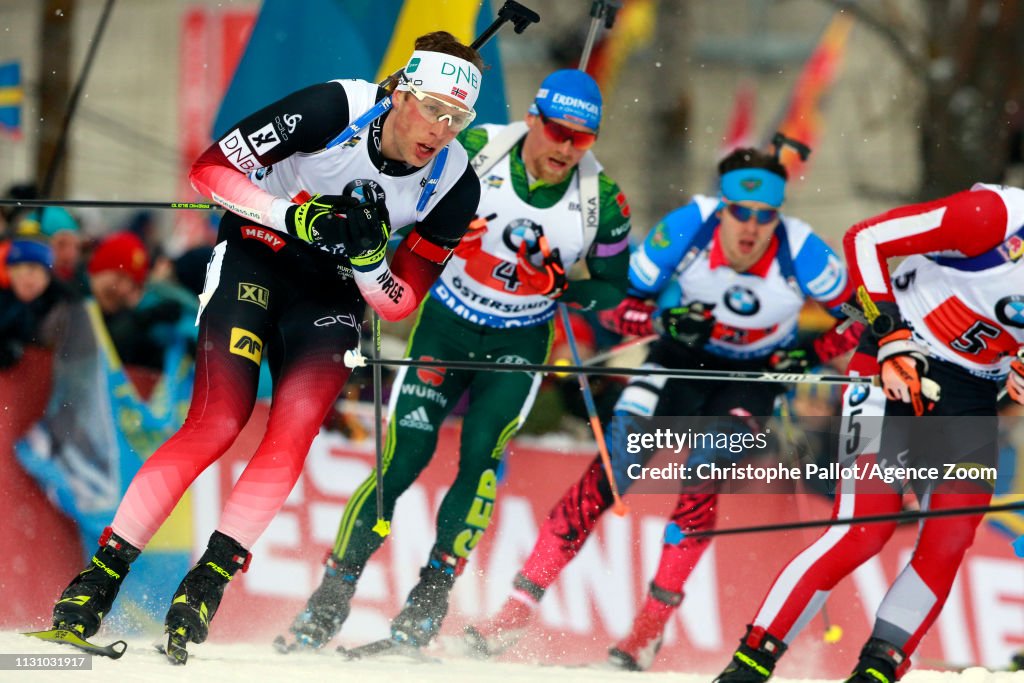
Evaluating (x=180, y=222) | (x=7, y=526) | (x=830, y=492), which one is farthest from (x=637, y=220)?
(x=7, y=526)

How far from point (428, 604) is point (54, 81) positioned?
22.1ft

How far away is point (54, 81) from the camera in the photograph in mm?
10711

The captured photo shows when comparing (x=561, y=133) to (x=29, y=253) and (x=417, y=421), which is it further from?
(x=29, y=253)

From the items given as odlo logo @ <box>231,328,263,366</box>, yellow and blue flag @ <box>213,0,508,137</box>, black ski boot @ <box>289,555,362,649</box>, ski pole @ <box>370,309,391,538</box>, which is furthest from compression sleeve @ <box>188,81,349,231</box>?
yellow and blue flag @ <box>213,0,508,137</box>

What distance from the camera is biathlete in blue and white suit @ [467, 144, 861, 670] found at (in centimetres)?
586

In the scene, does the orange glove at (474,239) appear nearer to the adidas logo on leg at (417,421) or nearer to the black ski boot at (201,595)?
the adidas logo on leg at (417,421)

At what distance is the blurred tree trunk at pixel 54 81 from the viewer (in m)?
10.7

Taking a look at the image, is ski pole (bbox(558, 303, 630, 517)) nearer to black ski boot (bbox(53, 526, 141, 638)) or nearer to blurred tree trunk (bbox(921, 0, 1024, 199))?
black ski boot (bbox(53, 526, 141, 638))

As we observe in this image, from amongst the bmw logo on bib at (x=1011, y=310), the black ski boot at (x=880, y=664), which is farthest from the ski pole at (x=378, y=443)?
the bmw logo on bib at (x=1011, y=310)

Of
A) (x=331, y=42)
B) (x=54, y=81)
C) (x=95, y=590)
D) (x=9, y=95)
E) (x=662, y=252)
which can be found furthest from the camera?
(x=54, y=81)

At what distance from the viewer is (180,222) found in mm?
10602

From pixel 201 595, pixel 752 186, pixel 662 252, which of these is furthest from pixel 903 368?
pixel 201 595

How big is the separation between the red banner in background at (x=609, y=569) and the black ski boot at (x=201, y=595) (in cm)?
223

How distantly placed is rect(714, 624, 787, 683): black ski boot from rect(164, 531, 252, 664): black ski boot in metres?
1.68
